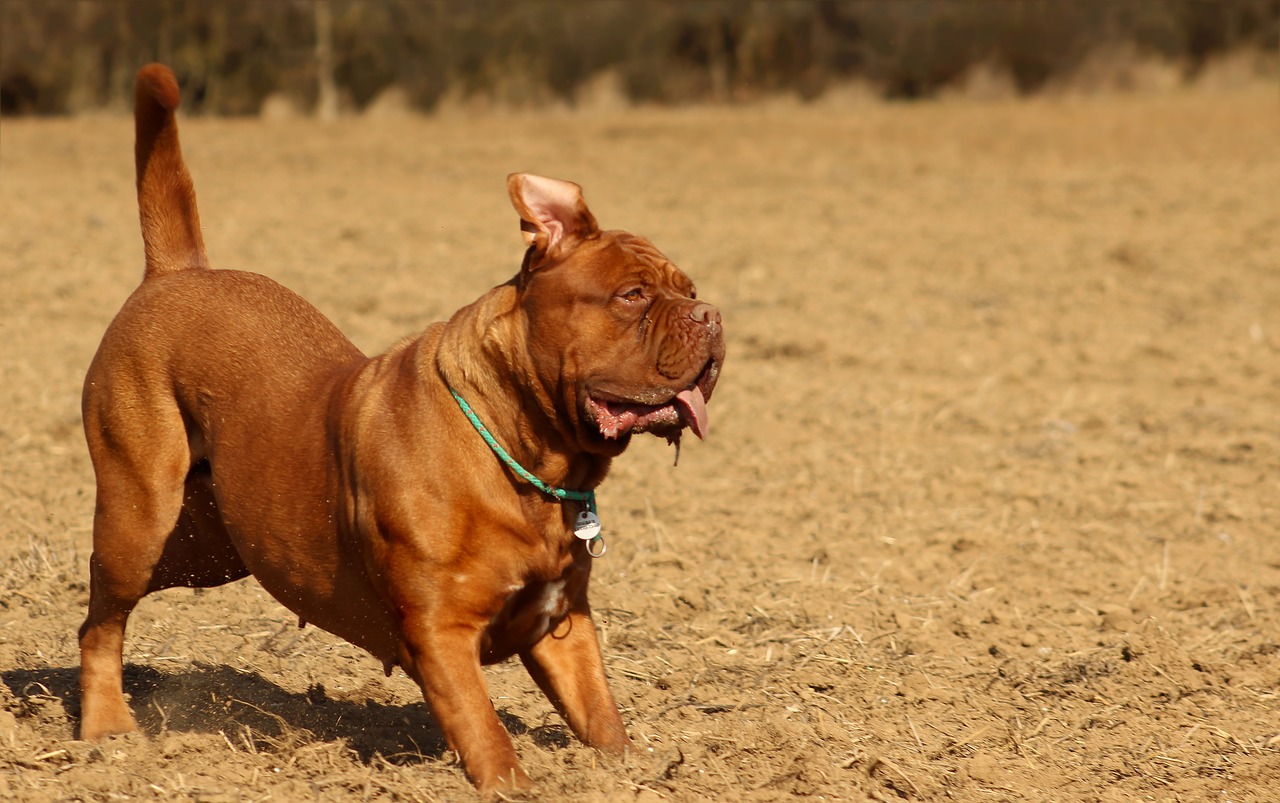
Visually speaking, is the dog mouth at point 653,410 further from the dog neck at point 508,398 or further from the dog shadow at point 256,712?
the dog shadow at point 256,712

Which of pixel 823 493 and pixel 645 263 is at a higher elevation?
pixel 645 263

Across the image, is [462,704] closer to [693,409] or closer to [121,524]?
[693,409]

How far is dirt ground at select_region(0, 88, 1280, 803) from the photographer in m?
4.92

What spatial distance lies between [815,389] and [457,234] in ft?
15.9

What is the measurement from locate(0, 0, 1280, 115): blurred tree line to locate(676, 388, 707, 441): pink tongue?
19548 mm

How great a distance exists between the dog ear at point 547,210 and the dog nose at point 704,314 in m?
0.39

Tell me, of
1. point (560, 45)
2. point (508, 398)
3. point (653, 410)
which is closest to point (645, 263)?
point (653, 410)

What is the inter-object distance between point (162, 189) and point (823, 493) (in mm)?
4092

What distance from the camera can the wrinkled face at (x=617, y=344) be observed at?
411cm

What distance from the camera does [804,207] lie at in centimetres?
1577

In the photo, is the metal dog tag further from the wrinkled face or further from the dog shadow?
the dog shadow

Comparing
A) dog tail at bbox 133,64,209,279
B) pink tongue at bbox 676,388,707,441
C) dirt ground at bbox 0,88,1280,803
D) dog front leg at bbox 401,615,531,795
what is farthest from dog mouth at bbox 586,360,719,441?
dog tail at bbox 133,64,209,279

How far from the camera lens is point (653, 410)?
417cm

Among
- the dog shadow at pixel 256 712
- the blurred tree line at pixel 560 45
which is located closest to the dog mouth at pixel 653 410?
the dog shadow at pixel 256 712
